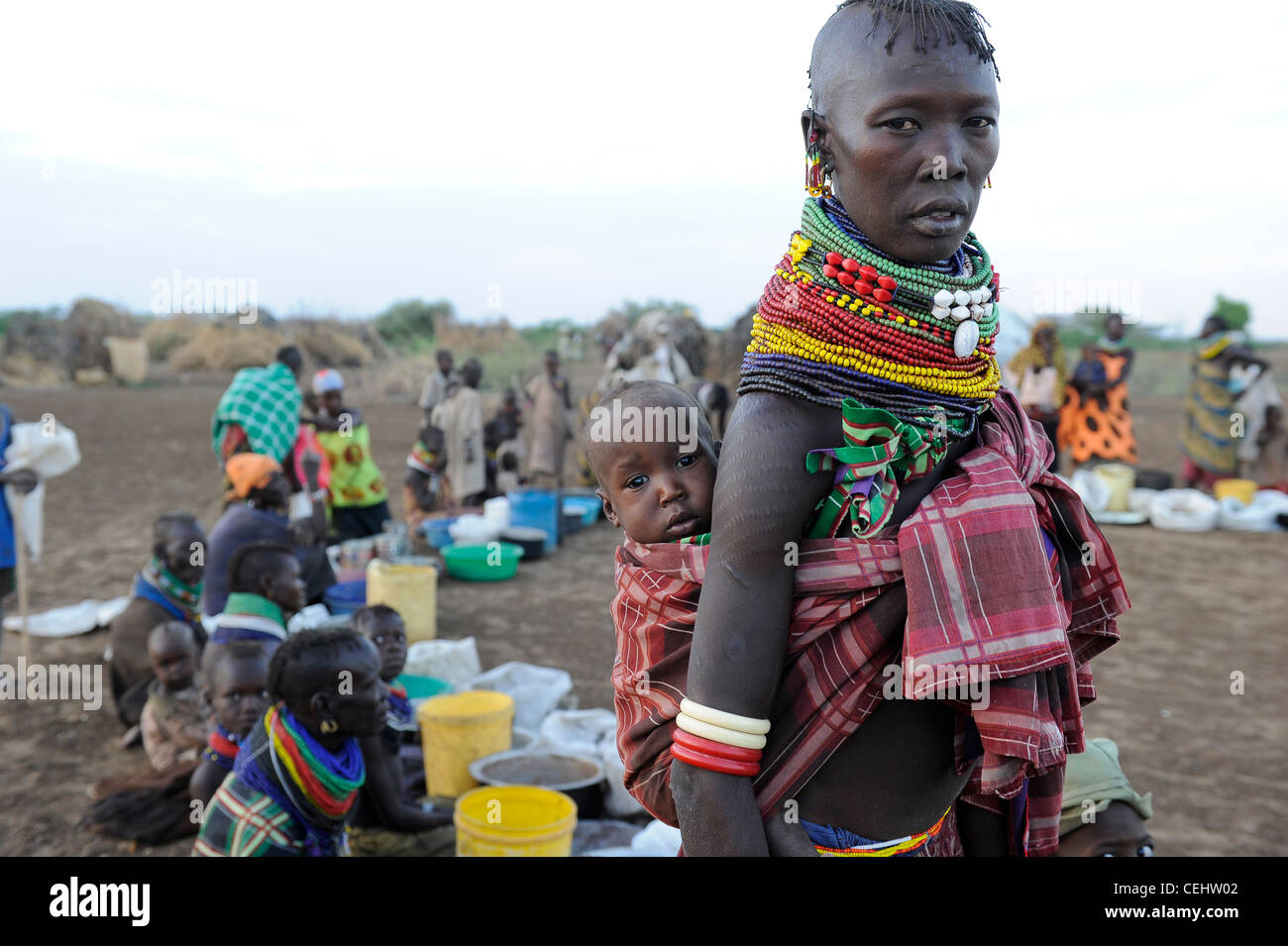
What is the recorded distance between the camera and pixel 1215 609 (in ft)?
24.1

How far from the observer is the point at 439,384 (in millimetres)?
11133

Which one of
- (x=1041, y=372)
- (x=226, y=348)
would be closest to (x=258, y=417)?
(x=1041, y=372)

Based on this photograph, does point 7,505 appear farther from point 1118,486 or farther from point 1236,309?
point 1236,309

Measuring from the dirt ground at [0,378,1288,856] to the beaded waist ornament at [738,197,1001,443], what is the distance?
3495mm

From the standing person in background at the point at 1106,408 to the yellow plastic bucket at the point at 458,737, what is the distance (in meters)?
9.66

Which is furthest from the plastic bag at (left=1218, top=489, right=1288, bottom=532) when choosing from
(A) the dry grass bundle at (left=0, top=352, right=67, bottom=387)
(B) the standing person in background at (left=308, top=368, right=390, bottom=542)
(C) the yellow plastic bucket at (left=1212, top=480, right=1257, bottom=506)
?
(A) the dry grass bundle at (left=0, top=352, right=67, bottom=387)

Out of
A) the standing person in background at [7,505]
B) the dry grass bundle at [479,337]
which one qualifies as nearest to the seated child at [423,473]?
the standing person in background at [7,505]

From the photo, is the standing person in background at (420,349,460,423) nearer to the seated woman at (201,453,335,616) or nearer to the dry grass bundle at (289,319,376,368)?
the seated woman at (201,453,335,616)

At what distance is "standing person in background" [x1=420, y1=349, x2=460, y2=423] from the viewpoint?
10.6 metres

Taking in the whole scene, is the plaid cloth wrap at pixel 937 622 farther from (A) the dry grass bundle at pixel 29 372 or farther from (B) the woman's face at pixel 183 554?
→ (A) the dry grass bundle at pixel 29 372

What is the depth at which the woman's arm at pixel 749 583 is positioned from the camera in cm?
115

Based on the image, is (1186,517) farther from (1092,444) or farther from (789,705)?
(789,705)

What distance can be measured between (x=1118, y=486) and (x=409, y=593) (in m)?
7.91
